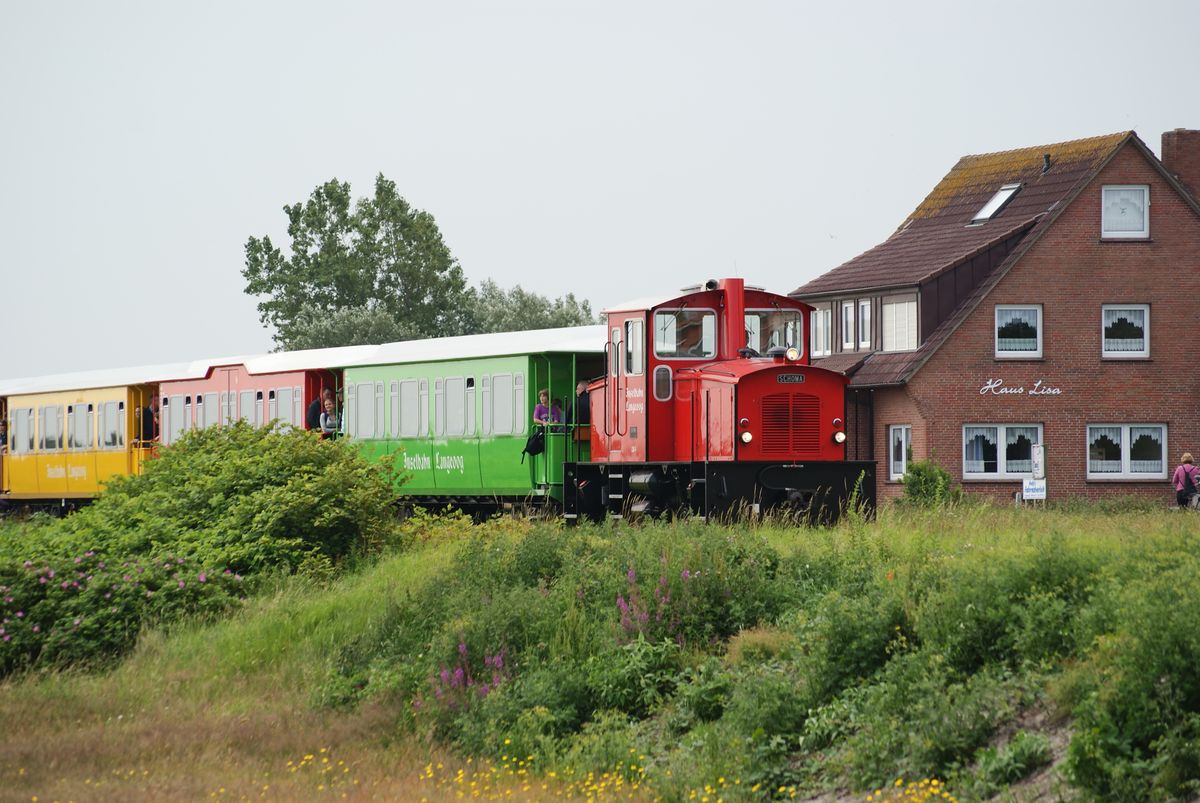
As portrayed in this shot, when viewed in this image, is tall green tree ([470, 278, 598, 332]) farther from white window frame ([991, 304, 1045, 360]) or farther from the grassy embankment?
the grassy embankment

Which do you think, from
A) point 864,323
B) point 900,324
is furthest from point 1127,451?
point 864,323

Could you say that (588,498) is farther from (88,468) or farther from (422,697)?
(88,468)

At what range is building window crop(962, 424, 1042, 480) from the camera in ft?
132

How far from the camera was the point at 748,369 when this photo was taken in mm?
20297

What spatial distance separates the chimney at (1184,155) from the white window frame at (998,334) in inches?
331

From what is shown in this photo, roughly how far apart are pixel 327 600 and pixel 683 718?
6543 mm

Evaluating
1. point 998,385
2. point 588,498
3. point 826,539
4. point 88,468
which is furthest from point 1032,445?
point 826,539

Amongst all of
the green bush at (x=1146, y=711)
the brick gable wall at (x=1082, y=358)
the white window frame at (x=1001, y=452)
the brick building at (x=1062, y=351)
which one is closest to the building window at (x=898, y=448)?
the brick building at (x=1062, y=351)

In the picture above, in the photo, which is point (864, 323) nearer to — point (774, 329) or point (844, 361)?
point (844, 361)

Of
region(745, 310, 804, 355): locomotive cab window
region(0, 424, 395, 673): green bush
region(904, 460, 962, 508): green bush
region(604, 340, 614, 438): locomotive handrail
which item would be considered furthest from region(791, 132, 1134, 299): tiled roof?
region(0, 424, 395, 673): green bush

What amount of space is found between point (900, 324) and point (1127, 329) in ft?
19.1

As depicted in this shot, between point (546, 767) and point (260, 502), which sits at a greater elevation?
point (260, 502)

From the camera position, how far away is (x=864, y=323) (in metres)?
43.0

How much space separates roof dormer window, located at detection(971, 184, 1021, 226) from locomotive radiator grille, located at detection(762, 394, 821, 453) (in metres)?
25.3
